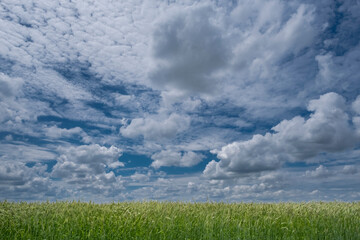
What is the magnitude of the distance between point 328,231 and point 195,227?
5.66 m

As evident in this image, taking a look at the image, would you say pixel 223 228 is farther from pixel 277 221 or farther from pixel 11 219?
pixel 11 219

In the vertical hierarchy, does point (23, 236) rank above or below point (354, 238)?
above

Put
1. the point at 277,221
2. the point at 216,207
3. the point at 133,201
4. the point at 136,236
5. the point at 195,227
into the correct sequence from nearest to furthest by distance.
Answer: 1. the point at 136,236
2. the point at 195,227
3. the point at 277,221
4. the point at 216,207
5. the point at 133,201

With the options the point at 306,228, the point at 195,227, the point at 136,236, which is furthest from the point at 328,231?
the point at 136,236

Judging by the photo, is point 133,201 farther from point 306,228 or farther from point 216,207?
point 306,228

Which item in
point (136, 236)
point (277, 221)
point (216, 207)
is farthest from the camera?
point (216, 207)

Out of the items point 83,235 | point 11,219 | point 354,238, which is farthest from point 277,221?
point 11,219

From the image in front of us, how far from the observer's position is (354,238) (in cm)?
1216

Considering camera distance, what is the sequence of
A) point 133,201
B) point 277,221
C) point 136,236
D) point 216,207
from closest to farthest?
point 136,236, point 277,221, point 216,207, point 133,201

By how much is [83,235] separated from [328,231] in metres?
9.59

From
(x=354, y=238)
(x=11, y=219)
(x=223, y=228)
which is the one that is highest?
(x=11, y=219)

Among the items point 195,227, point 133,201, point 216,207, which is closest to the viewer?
point 195,227

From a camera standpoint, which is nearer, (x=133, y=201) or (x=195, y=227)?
(x=195, y=227)

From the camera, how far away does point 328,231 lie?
40.1 ft
